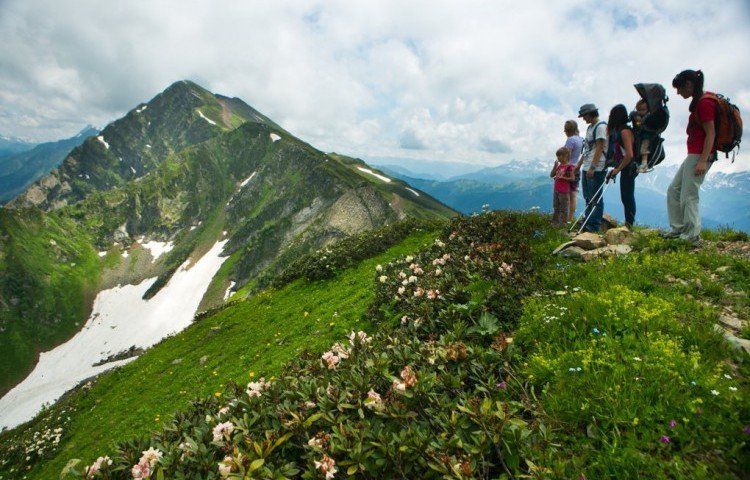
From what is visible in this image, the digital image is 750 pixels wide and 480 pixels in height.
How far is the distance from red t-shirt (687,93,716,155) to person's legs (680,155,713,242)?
0.83ft

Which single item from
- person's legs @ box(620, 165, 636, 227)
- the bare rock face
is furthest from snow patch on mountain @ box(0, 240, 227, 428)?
person's legs @ box(620, 165, 636, 227)

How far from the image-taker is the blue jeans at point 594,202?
1161 cm

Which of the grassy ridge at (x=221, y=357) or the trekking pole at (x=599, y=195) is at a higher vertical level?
the trekking pole at (x=599, y=195)

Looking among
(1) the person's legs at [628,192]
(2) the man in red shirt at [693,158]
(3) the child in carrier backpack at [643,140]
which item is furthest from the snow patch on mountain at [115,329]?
(2) the man in red shirt at [693,158]

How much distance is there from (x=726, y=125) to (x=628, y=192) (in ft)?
10.9

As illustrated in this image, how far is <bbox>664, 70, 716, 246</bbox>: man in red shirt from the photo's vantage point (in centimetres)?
830

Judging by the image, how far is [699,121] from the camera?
8.43 m

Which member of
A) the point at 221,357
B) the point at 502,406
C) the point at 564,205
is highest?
the point at 564,205

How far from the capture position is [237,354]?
15.3 m

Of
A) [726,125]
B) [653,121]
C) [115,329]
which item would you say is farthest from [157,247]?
[726,125]

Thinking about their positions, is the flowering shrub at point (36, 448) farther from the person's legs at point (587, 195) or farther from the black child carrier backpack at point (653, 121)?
the black child carrier backpack at point (653, 121)

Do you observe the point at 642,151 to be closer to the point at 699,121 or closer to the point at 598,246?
the point at 699,121

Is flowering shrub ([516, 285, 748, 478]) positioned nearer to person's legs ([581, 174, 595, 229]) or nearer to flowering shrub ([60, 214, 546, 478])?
flowering shrub ([60, 214, 546, 478])

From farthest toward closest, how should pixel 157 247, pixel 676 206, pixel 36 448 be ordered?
1. pixel 157 247
2. pixel 36 448
3. pixel 676 206
